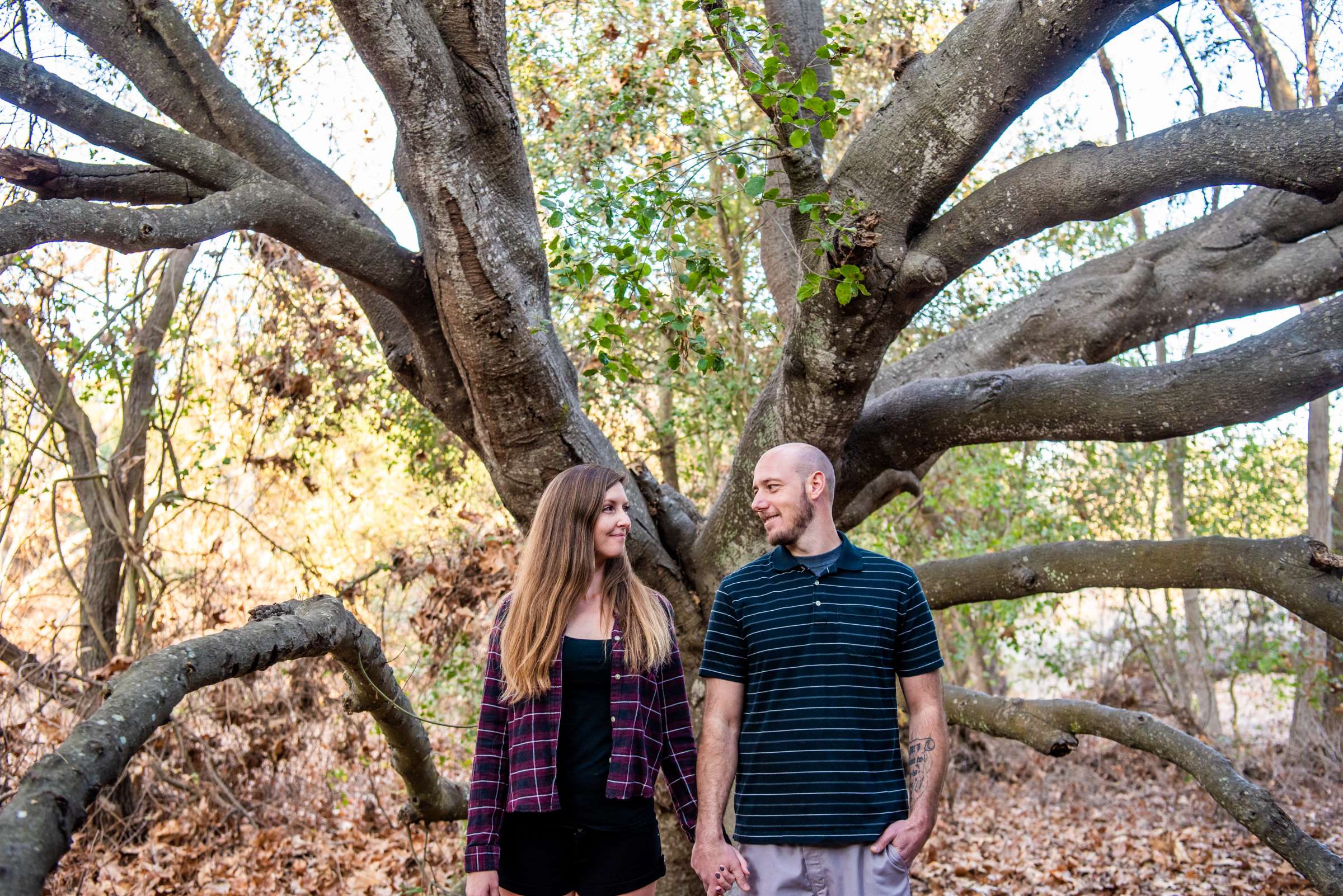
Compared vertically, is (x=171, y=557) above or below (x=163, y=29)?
below

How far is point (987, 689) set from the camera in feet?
39.6

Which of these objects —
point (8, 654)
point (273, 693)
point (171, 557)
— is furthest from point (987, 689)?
point (8, 654)

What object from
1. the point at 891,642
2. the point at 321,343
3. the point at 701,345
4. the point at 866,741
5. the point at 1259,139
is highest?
the point at 321,343

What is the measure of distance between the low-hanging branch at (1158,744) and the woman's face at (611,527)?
2615mm

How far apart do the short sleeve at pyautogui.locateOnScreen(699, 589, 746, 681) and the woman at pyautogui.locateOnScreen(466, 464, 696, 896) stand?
0.20m

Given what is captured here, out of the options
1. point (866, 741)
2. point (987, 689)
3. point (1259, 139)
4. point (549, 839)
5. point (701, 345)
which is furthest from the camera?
point (987, 689)

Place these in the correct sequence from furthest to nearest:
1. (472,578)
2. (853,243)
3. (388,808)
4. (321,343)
→ 1. (388,808)
2. (321,343)
3. (472,578)
4. (853,243)

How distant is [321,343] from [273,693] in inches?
103

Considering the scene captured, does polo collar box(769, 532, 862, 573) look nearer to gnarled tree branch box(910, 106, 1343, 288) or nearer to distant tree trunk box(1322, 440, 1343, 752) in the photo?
gnarled tree branch box(910, 106, 1343, 288)

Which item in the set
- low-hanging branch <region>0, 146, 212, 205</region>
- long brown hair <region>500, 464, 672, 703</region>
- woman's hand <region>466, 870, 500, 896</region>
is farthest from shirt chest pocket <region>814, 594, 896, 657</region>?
low-hanging branch <region>0, 146, 212, 205</region>

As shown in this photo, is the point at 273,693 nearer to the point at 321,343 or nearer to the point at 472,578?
the point at 472,578

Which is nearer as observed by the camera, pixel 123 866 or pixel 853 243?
pixel 853 243

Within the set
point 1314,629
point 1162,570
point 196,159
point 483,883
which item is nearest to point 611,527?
point 483,883

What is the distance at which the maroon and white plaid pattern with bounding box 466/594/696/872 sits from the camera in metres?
3.12
